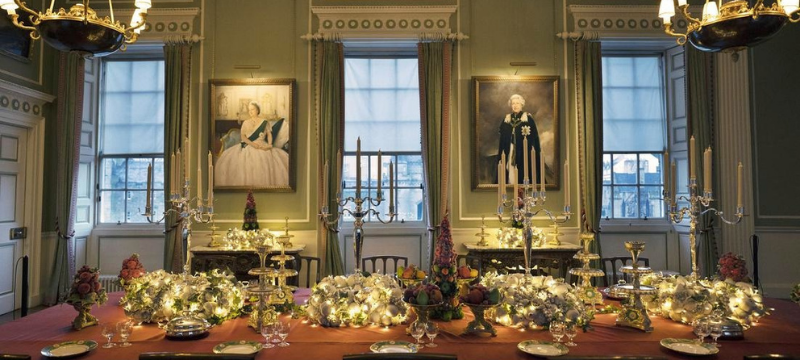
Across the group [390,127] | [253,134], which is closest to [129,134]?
[253,134]

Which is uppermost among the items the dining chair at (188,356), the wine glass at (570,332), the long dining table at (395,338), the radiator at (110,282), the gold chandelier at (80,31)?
the gold chandelier at (80,31)

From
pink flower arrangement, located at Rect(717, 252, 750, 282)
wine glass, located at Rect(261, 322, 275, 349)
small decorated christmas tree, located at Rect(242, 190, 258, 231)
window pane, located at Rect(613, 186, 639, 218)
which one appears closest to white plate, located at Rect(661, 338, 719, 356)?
pink flower arrangement, located at Rect(717, 252, 750, 282)

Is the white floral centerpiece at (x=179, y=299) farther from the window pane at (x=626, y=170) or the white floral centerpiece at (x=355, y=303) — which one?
the window pane at (x=626, y=170)

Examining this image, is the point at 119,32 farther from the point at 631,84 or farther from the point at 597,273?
the point at 631,84

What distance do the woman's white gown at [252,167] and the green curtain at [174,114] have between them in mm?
565

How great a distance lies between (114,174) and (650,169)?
723 centimetres

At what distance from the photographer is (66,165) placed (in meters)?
6.22

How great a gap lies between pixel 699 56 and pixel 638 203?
6.49 feet

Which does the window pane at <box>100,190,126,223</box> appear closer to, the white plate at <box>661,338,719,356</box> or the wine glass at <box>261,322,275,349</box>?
the wine glass at <box>261,322,275,349</box>

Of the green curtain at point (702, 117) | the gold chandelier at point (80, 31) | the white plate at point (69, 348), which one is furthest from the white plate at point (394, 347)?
the green curtain at point (702, 117)

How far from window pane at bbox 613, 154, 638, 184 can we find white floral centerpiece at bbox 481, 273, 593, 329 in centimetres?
456

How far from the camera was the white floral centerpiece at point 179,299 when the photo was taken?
2.68 m

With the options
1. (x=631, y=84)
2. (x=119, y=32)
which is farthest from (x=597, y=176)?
(x=119, y=32)

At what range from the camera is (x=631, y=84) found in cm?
681
